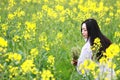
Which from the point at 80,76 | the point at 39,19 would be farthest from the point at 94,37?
the point at 39,19

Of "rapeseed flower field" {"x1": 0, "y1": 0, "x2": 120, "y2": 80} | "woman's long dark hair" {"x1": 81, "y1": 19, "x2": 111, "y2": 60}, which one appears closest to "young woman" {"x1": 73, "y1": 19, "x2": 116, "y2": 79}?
"woman's long dark hair" {"x1": 81, "y1": 19, "x2": 111, "y2": 60}

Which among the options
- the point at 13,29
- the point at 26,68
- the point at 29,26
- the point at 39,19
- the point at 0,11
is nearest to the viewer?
the point at 26,68

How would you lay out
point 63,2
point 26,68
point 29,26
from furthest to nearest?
point 63,2 → point 29,26 → point 26,68

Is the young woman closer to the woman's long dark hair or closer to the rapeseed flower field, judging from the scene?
the woman's long dark hair

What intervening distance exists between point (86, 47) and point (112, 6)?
5.17m

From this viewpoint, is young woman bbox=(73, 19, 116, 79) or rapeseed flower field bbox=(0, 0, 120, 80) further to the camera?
young woman bbox=(73, 19, 116, 79)

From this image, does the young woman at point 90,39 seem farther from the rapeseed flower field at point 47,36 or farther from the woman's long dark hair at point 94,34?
the rapeseed flower field at point 47,36

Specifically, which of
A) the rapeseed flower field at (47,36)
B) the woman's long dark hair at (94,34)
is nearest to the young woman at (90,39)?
the woman's long dark hair at (94,34)

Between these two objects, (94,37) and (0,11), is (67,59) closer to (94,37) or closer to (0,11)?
(94,37)

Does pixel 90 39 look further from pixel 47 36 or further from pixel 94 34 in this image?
pixel 47 36

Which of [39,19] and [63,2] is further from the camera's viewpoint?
[63,2]

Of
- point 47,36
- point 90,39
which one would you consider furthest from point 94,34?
point 47,36

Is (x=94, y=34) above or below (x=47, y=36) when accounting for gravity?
above

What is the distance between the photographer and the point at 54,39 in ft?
18.5
